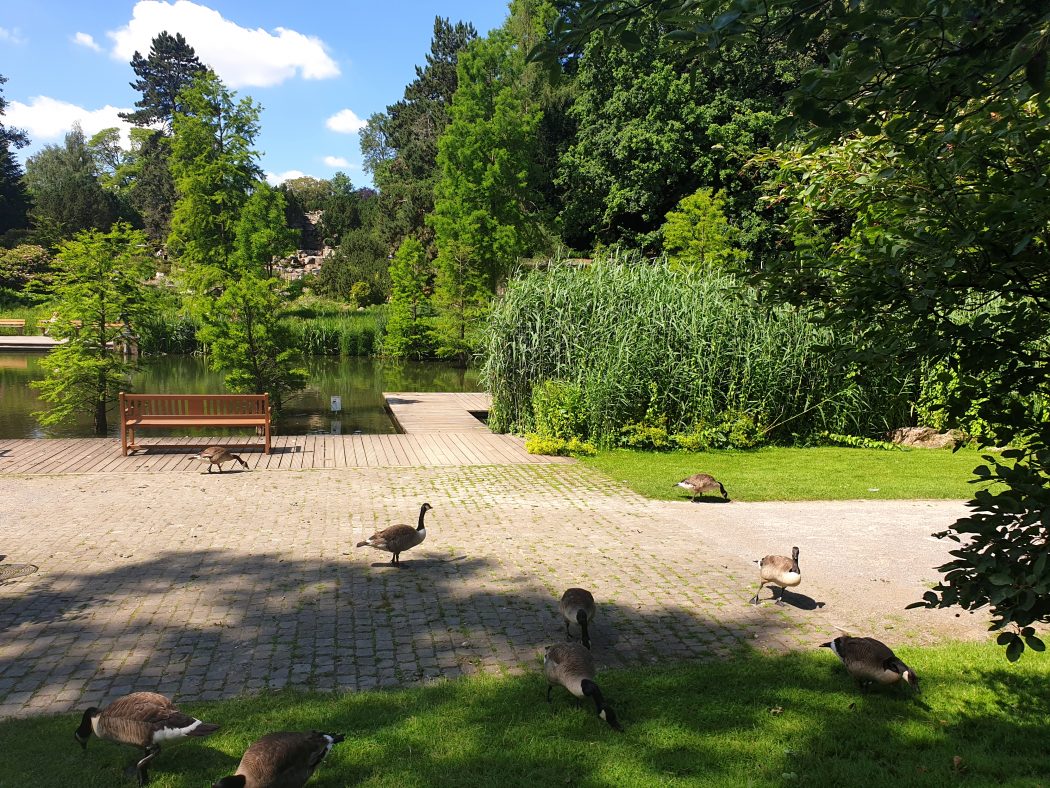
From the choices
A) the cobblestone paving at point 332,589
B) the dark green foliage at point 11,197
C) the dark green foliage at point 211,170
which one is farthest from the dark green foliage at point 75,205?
the cobblestone paving at point 332,589

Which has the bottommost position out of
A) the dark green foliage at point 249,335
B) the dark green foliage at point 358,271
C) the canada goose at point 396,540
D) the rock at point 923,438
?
the canada goose at point 396,540

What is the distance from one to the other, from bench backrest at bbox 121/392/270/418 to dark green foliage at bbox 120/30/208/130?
290 feet

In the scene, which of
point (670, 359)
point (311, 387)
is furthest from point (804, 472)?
point (311, 387)

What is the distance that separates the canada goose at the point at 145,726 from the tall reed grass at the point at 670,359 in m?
12.1

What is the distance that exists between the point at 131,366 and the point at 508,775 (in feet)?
54.9

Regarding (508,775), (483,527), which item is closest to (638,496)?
(483,527)

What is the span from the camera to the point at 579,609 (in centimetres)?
609

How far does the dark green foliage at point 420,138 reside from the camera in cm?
5659

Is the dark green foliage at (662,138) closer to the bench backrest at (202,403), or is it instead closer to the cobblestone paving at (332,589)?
the bench backrest at (202,403)

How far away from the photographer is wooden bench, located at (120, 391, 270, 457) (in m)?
14.8

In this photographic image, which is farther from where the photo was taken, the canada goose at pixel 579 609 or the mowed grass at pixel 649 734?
the canada goose at pixel 579 609

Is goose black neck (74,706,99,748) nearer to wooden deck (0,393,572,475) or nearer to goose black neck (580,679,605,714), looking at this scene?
goose black neck (580,679,605,714)

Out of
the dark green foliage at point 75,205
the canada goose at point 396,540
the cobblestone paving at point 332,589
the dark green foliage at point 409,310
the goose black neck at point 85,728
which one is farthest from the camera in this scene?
the dark green foliage at point 75,205

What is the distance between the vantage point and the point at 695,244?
30516 mm
